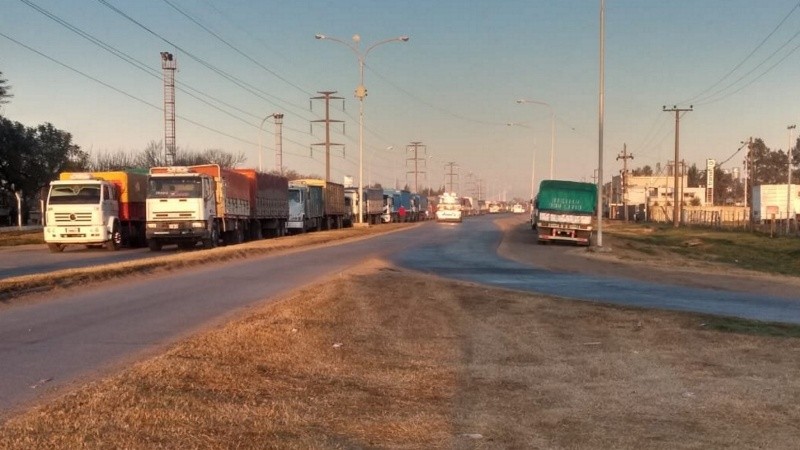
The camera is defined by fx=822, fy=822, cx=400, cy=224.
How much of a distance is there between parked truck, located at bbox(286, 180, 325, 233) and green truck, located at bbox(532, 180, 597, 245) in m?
18.9

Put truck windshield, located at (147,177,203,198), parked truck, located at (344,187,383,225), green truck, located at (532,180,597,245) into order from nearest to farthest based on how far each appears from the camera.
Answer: truck windshield, located at (147,177,203,198), green truck, located at (532,180,597,245), parked truck, located at (344,187,383,225)

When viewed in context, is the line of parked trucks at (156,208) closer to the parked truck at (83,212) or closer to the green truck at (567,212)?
the parked truck at (83,212)

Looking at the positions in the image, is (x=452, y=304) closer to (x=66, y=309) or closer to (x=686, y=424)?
(x=66, y=309)

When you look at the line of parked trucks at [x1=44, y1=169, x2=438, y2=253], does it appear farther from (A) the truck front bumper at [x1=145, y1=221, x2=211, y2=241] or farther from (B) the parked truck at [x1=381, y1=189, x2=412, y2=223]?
(B) the parked truck at [x1=381, y1=189, x2=412, y2=223]

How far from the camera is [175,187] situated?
32.5 meters

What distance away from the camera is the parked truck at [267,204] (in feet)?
136

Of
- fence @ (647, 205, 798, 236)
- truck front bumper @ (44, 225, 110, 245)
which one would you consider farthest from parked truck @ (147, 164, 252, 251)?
fence @ (647, 205, 798, 236)

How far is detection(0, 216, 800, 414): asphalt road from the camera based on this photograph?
31.4 ft

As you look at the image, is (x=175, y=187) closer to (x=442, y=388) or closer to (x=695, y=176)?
(x=442, y=388)

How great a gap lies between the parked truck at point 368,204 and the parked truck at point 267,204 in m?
21.3

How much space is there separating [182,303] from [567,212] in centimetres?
2581

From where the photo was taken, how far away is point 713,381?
8.62 metres

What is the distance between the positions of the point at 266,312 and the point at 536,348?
4.74 metres

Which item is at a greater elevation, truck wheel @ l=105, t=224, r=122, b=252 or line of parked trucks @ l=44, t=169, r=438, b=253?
line of parked trucks @ l=44, t=169, r=438, b=253
